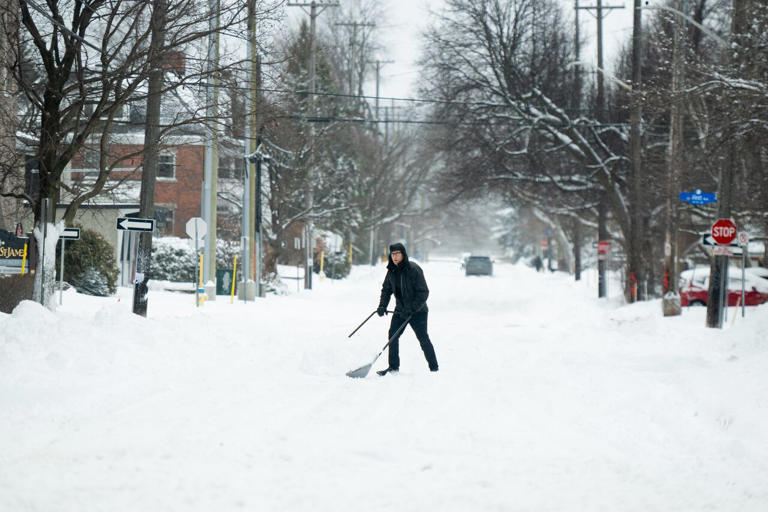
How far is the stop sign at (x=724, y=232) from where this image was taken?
1873 cm

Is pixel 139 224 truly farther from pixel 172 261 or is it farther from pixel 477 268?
pixel 477 268

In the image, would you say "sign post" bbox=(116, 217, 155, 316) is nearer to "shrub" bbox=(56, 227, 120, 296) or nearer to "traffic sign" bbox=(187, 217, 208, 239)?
"traffic sign" bbox=(187, 217, 208, 239)

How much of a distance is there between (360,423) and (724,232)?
42.1 ft

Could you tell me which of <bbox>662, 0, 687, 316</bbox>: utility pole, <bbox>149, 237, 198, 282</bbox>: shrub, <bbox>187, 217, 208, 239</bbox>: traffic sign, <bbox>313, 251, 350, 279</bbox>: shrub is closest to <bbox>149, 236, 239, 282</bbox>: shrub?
<bbox>149, 237, 198, 282</bbox>: shrub

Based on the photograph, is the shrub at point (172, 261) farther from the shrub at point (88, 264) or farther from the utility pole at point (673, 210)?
the utility pole at point (673, 210)

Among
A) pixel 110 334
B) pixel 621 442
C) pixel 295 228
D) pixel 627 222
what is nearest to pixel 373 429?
pixel 621 442

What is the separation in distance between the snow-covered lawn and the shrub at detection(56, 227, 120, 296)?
8.51m

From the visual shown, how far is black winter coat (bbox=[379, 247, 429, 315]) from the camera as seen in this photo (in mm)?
12094

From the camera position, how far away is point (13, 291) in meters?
17.0

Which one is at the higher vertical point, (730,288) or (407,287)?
(407,287)

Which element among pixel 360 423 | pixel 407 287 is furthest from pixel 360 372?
pixel 360 423

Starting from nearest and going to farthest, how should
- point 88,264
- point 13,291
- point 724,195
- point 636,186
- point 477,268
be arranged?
point 13,291
point 724,195
point 88,264
point 636,186
point 477,268

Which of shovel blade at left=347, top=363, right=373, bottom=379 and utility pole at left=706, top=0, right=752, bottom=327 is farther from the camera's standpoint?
utility pole at left=706, top=0, right=752, bottom=327

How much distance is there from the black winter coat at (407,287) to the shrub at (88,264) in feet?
45.6
